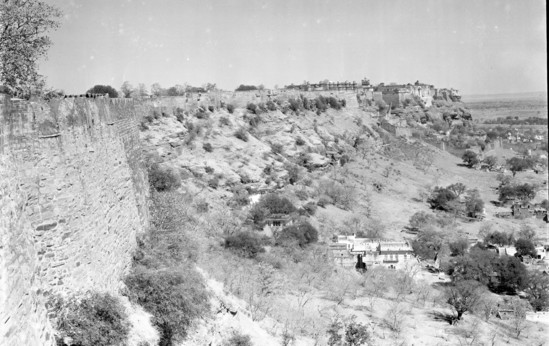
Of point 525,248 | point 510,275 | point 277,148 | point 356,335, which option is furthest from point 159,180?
point 525,248

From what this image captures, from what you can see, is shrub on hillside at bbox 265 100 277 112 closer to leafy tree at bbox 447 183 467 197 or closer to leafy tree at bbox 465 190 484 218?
leafy tree at bbox 447 183 467 197

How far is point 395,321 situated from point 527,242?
Result: 1802 cm

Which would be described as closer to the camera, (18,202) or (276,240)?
(18,202)

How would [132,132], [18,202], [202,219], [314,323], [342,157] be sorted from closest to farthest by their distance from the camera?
[18,202] < [132,132] < [314,323] < [202,219] < [342,157]

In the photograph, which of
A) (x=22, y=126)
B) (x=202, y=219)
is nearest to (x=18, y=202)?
(x=22, y=126)

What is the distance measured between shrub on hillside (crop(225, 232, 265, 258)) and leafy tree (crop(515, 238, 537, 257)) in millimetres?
17511

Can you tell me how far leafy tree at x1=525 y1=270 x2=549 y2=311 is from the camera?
23.2 meters

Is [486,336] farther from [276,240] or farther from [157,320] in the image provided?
[157,320]

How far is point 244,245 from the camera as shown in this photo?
2008 centimetres

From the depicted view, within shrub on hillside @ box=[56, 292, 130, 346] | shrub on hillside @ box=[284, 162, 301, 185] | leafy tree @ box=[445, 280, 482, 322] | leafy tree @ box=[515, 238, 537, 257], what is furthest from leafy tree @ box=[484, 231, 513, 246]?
shrub on hillside @ box=[56, 292, 130, 346]

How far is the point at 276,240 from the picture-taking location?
24141 millimetres

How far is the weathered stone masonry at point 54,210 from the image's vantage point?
→ 560 centimetres

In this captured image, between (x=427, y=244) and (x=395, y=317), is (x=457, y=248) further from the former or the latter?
(x=395, y=317)

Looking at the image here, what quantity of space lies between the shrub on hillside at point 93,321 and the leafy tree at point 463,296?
1438 centimetres
